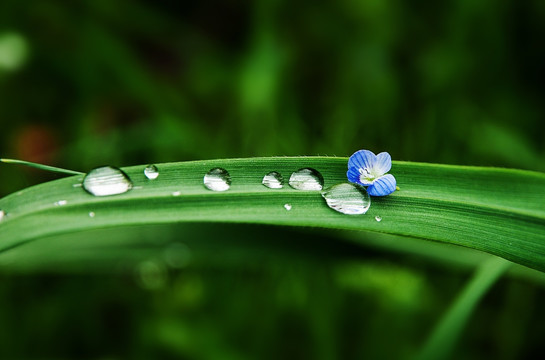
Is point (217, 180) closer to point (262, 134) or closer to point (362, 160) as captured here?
point (362, 160)

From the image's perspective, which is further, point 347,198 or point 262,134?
point 262,134

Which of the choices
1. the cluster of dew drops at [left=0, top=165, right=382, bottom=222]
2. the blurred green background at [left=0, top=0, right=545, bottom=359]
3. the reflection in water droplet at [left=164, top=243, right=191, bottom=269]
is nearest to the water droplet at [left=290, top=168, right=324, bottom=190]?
the cluster of dew drops at [left=0, top=165, right=382, bottom=222]

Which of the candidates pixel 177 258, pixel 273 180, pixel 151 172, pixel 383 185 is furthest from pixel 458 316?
pixel 177 258

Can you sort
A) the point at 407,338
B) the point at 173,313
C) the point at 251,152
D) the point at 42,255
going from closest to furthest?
the point at 42,255
the point at 407,338
the point at 173,313
the point at 251,152

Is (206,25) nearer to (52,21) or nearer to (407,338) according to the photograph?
(52,21)

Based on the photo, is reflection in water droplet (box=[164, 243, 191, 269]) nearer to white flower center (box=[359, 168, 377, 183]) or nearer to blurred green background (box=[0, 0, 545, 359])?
blurred green background (box=[0, 0, 545, 359])

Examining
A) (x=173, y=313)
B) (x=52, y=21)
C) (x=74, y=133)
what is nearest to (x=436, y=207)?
(x=173, y=313)
